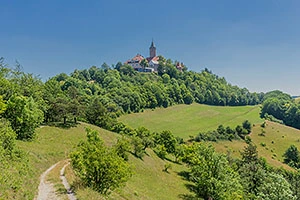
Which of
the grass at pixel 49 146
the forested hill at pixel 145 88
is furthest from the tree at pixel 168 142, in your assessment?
the forested hill at pixel 145 88

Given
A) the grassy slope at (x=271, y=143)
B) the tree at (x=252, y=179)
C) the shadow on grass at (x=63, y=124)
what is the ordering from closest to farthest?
1. the tree at (x=252, y=179)
2. the shadow on grass at (x=63, y=124)
3. the grassy slope at (x=271, y=143)

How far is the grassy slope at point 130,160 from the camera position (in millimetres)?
28297

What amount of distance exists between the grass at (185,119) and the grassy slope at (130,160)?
4164 cm

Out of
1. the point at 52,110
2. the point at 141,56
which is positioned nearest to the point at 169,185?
the point at 52,110

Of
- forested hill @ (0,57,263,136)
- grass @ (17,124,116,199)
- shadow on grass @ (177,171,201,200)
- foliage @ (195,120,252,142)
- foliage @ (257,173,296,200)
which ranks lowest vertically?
shadow on grass @ (177,171,201,200)

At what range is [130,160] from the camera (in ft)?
142

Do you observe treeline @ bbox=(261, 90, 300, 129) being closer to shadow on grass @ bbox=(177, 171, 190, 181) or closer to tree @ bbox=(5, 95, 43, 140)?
shadow on grass @ bbox=(177, 171, 190, 181)

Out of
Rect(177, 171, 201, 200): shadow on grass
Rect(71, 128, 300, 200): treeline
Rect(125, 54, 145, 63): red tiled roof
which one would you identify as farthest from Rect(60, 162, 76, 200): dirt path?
Rect(125, 54, 145, 63): red tiled roof

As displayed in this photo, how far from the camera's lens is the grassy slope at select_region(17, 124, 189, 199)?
2830 centimetres

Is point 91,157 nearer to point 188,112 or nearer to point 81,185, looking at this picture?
point 81,185

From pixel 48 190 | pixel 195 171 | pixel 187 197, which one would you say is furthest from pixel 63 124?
pixel 48 190

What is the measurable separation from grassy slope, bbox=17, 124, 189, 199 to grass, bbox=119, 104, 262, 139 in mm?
41642

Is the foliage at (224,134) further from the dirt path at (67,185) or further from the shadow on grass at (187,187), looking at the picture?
the dirt path at (67,185)

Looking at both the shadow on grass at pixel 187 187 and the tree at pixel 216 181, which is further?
the shadow on grass at pixel 187 187
